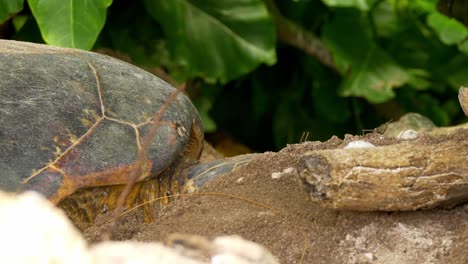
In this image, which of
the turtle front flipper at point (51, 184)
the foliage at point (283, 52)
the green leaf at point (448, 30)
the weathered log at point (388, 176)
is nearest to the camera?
the weathered log at point (388, 176)

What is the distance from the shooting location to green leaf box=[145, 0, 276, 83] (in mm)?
3090

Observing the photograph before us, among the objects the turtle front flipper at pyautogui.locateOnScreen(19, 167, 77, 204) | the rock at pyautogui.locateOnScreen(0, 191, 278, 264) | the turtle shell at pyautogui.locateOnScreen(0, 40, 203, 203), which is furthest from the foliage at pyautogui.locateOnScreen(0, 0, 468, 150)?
the rock at pyautogui.locateOnScreen(0, 191, 278, 264)

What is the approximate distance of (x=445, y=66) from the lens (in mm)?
3533

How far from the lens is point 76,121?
1.56m

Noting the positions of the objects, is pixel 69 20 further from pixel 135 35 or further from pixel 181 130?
pixel 181 130

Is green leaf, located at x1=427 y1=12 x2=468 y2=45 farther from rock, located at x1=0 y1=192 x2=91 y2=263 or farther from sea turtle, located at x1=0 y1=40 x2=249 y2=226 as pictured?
rock, located at x1=0 y1=192 x2=91 y2=263

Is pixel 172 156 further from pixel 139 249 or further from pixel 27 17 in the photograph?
pixel 27 17

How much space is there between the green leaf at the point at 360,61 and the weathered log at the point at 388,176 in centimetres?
191

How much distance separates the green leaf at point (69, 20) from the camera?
8.30ft

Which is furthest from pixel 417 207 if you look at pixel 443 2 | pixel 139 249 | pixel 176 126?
pixel 443 2

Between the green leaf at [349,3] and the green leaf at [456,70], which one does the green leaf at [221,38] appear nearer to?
the green leaf at [349,3]

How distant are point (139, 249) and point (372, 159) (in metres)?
0.42

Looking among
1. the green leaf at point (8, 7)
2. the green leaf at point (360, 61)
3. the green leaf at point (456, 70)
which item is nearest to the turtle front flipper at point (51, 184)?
the green leaf at point (8, 7)

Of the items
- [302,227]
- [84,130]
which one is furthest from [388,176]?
[84,130]
